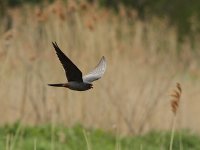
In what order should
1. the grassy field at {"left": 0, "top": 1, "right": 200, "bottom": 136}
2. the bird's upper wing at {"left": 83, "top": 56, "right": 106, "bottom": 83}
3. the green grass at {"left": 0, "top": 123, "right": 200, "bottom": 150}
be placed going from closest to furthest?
1. the bird's upper wing at {"left": 83, "top": 56, "right": 106, "bottom": 83}
2. the green grass at {"left": 0, "top": 123, "right": 200, "bottom": 150}
3. the grassy field at {"left": 0, "top": 1, "right": 200, "bottom": 136}

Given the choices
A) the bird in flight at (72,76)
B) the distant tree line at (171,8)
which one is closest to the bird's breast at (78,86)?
the bird in flight at (72,76)

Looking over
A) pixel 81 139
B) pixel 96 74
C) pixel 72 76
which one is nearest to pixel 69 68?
pixel 72 76

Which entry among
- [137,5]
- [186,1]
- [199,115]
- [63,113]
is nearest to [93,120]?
[63,113]

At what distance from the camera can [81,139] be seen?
21.9 ft

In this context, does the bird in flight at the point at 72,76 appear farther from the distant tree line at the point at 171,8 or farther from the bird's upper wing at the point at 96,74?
the distant tree line at the point at 171,8

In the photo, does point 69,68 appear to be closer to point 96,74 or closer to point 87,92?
point 96,74

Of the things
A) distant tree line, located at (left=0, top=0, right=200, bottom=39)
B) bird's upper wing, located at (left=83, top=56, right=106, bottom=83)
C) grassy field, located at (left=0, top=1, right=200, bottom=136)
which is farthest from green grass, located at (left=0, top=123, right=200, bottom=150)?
distant tree line, located at (left=0, top=0, right=200, bottom=39)

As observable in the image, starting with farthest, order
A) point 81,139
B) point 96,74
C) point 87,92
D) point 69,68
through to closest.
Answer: point 87,92, point 81,139, point 96,74, point 69,68

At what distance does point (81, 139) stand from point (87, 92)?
120cm

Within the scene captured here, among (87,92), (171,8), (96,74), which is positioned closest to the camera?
(96,74)

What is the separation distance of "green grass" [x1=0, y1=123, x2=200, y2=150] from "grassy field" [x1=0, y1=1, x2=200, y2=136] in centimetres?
27

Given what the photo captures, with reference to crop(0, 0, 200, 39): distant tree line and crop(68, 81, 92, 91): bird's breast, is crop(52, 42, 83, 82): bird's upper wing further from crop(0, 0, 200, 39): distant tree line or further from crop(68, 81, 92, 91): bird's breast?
crop(0, 0, 200, 39): distant tree line

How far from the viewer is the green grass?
6.19m

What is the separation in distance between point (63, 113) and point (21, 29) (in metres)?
1.66
